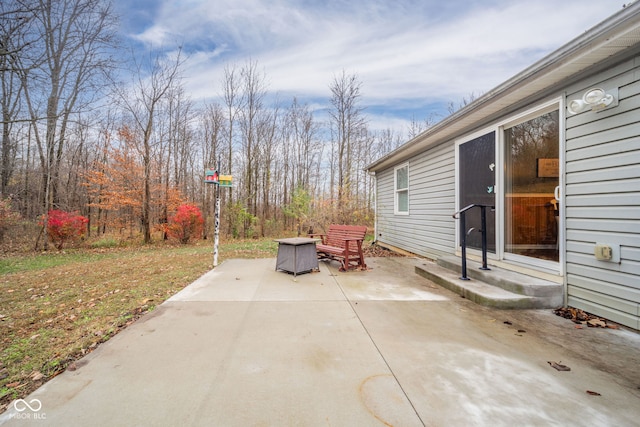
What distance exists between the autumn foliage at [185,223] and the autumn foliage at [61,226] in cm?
299

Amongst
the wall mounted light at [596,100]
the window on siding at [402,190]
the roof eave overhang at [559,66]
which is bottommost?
the window on siding at [402,190]

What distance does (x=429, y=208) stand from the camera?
622 centimetres

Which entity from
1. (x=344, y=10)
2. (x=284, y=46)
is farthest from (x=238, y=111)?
(x=344, y=10)

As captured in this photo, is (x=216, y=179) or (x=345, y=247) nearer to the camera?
(x=345, y=247)

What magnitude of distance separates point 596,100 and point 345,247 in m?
3.80

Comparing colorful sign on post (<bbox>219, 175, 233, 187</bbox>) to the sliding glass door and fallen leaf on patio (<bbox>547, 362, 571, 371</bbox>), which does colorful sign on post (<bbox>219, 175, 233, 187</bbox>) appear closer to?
the sliding glass door

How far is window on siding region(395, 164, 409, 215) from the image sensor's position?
7.44 metres

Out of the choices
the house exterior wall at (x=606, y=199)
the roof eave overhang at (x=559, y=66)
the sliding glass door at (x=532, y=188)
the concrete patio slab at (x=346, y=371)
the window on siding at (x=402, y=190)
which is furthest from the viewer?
the window on siding at (x=402, y=190)

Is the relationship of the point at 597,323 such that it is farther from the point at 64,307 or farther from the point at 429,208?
the point at 64,307

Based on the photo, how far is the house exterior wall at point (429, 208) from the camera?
5492 mm

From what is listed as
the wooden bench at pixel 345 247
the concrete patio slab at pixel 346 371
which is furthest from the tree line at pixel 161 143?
the concrete patio slab at pixel 346 371

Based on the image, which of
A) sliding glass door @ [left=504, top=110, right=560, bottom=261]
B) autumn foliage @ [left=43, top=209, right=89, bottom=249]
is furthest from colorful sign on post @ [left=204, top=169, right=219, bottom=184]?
autumn foliage @ [left=43, top=209, right=89, bottom=249]

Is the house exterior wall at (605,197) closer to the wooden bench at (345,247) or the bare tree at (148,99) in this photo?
the wooden bench at (345,247)

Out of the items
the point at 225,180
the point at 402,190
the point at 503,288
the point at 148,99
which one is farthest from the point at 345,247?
the point at 148,99
